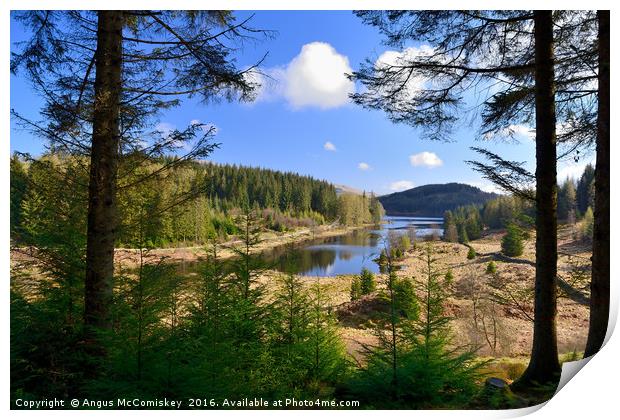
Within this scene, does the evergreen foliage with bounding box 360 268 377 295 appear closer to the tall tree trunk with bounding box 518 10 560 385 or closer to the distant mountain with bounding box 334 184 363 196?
the distant mountain with bounding box 334 184 363 196

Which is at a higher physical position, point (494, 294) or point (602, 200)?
point (602, 200)

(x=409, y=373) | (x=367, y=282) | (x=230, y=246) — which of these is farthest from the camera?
(x=367, y=282)

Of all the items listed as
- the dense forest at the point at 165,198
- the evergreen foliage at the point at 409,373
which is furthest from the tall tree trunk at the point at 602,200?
the dense forest at the point at 165,198

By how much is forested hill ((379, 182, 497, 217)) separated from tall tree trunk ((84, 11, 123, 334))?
7.72 ft

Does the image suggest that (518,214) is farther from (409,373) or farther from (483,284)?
(483,284)

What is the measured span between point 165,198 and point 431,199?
2.56 metres

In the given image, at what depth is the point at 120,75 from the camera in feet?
7.87

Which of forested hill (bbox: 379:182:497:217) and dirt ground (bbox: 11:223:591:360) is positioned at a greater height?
forested hill (bbox: 379:182:497:217)

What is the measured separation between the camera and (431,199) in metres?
3.28

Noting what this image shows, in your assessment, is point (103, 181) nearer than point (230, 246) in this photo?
Yes

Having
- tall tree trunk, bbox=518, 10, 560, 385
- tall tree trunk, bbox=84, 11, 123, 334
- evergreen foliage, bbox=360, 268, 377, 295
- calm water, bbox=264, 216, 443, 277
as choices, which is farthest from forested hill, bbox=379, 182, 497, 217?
tall tree trunk, bbox=84, 11, 123, 334

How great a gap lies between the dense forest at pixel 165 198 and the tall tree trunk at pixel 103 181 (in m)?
0.12

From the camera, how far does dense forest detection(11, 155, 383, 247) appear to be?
7.64 feet

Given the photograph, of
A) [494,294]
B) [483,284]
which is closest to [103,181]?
[494,294]
